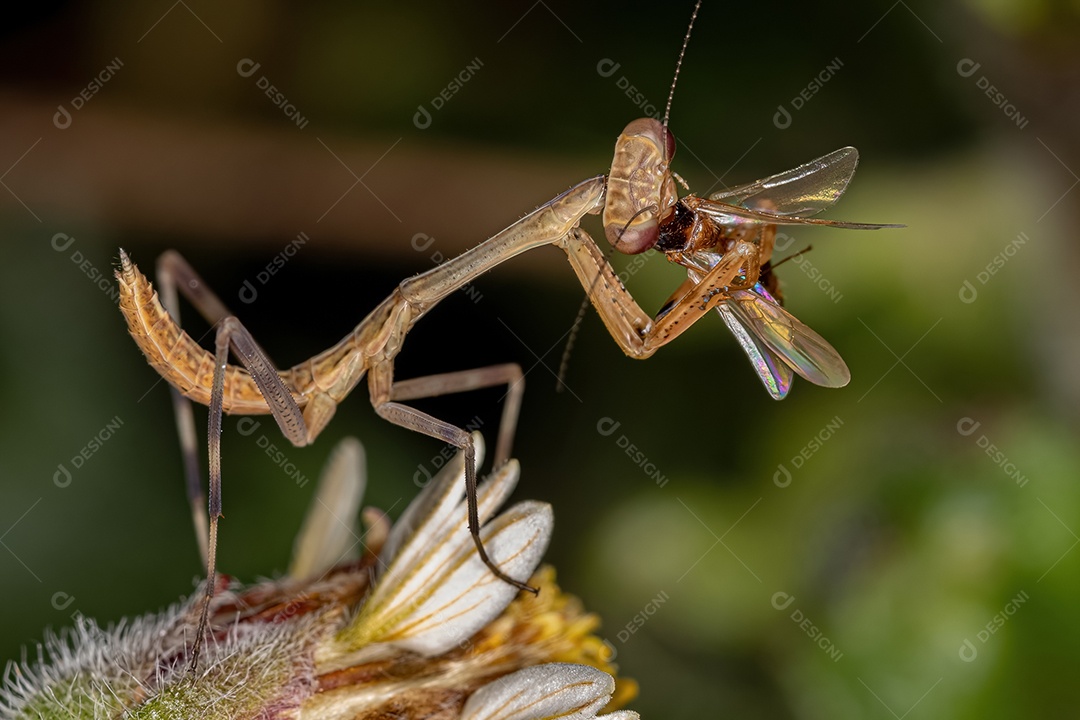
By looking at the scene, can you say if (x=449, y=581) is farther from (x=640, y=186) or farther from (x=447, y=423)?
(x=640, y=186)

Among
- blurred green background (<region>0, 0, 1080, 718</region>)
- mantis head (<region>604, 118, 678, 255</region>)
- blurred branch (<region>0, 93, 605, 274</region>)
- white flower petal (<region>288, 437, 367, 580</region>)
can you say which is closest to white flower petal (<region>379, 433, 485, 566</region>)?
white flower petal (<region>288, 437, 367, 580</region>)

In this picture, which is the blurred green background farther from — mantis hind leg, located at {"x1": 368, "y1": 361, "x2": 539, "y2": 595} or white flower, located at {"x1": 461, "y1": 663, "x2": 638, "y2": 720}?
white flower, located at {"x1": 461, "y1": 663, "x2": 638, "y2": 720}

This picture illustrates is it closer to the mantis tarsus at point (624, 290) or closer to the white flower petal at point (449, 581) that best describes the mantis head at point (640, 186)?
the mantis tarsus at point (624, 290)

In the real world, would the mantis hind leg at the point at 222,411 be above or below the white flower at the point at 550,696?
above

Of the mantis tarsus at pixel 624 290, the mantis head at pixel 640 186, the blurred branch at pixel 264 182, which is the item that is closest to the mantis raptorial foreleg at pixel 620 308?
the mantis tarsus at pixel 624 290

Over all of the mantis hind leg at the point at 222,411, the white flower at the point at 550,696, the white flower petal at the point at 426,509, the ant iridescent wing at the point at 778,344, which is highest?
the mantis hind leg at the point at 222,411

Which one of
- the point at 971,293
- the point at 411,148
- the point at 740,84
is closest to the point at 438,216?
the point at 411,148

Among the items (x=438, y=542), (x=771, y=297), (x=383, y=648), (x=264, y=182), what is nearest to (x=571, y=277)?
(x=264, y=182)
